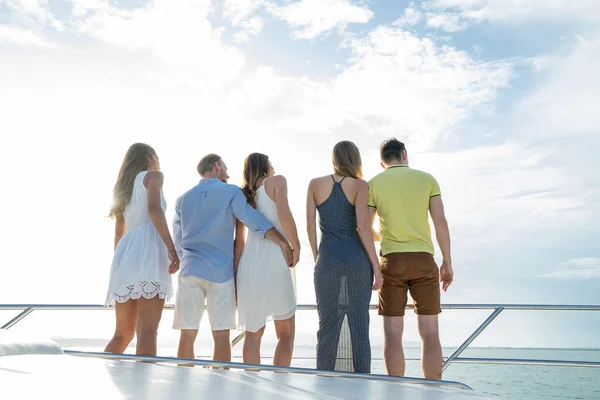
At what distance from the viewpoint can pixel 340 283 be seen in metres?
3.69

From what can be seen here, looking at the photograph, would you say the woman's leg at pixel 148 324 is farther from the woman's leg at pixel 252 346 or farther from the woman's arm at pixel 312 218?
the woman's arm at pixel 312 218

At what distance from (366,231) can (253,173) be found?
2.70 ft

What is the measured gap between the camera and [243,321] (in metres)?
3.77

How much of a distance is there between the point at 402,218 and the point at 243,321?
116 cm

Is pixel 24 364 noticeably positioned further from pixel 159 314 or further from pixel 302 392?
pixel 159 314

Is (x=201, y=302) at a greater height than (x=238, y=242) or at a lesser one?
lesser

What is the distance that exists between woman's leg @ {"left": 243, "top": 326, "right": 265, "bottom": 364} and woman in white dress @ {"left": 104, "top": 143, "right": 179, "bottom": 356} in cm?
55

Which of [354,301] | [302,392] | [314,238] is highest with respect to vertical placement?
[314,238]

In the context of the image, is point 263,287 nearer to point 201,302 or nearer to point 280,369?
point 201,302

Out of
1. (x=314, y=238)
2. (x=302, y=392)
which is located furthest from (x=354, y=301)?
(x=302, y=392)

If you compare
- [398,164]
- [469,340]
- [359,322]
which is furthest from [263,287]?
[469,340]

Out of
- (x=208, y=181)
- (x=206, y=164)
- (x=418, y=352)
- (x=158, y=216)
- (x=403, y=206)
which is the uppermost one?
(x=206, y=164)

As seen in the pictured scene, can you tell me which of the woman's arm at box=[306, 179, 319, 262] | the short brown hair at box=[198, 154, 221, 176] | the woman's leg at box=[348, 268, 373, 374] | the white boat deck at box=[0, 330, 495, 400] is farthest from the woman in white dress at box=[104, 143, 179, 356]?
the white boat deck at box=[0, 330, 495, 400]

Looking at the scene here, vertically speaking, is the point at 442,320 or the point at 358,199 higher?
the point at 358,199
